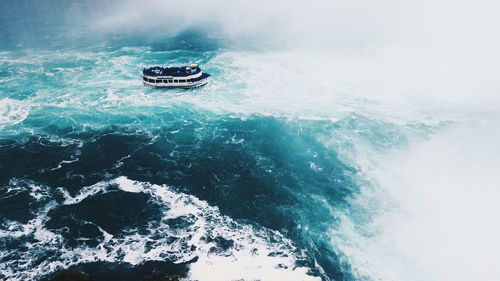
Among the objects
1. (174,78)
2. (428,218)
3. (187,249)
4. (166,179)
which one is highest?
(174,78)

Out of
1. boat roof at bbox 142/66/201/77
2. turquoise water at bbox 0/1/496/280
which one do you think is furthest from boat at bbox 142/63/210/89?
turquoise water at bbox 0/1/496/280

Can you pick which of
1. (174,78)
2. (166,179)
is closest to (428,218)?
A: (166,179)

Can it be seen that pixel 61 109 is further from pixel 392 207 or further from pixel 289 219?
pixel 392 207

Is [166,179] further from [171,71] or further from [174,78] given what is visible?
[171,71]

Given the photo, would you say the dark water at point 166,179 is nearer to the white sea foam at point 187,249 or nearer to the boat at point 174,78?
the white sea foam at point 187,249

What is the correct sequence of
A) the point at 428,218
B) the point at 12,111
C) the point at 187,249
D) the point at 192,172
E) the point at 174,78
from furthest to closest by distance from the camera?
1. the point at 174,78
2. the point at 12,111
3. the point at 192,172
4. the point at 428,218
5. the point at 187,249

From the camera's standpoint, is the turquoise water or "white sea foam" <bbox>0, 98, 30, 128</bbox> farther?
"white sea foam" <bbox>0, 98, 30, 128</bbox>

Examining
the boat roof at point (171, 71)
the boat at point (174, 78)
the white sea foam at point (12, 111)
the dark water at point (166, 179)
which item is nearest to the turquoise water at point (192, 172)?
the dark water at point (166, 179)

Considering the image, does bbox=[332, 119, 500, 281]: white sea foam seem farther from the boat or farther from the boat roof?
the boat roof
